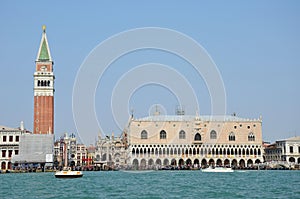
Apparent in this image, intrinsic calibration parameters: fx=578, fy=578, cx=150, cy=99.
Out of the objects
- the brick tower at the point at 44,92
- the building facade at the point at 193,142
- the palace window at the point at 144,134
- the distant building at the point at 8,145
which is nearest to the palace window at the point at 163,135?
the building facade at the point at 193,142

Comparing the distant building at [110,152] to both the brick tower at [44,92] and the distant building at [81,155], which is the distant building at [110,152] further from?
the distant building at [81,155]

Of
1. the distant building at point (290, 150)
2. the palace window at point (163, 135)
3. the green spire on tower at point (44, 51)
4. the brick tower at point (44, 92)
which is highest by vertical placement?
the green spire on tower at point (44, 51)

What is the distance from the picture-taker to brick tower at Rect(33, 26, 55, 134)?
4126 inches

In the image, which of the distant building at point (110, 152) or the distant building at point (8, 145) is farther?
the distant building at point (110, 152)

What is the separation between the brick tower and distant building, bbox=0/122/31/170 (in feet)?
11.3

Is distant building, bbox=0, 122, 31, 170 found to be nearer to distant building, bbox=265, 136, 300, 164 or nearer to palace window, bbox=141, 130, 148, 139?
palace window, bbox=141, 130, 148, 139

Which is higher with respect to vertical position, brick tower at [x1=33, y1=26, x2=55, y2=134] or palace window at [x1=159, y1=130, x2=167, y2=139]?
brick tower at [x1=33, y1=26, x2=55, y2=134]

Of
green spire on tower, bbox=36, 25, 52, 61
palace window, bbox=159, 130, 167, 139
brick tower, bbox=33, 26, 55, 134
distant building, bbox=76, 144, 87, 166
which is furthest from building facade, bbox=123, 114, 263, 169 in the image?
distant building, bbox=76, 144, 87, 166

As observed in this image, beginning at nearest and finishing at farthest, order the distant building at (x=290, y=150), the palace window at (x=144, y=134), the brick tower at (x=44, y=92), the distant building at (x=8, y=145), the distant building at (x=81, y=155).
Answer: the distant building at (x=8, y=145)
the brick tower at (x=44, y=92)
the palace window at (x=144, y=134)
the distant building at (x=290, y=150)
the distant building at (x=81, y=155)

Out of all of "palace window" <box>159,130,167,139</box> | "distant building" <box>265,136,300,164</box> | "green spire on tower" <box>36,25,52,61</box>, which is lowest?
"distant building" <box>265,136,300,164</box>

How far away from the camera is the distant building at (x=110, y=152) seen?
114m

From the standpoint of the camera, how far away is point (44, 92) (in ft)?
351

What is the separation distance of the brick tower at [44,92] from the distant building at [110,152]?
13887mm

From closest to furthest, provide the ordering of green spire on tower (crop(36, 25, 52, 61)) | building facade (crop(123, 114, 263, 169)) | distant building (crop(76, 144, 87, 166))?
1. building facade (crop(123, 114, 263, 169))
2. green spire on tower (crop(36, 25, 52, 61))
3. distant building (crop(76, 144, 87, 166))
